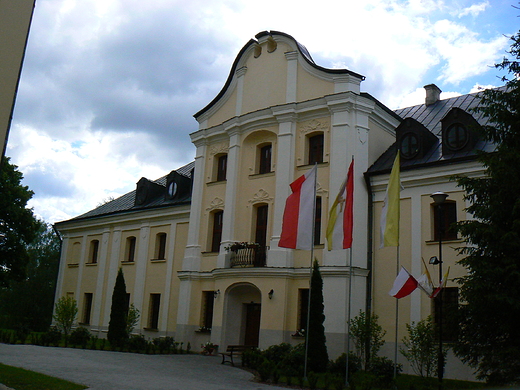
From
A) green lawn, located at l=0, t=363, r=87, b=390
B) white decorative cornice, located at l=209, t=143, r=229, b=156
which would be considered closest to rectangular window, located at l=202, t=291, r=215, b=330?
white decorative cornice, located at l=209, t=143, r=229, b=156

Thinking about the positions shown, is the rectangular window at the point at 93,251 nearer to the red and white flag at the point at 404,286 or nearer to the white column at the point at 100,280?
the white column at the point at 100,280

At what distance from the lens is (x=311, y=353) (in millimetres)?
16938

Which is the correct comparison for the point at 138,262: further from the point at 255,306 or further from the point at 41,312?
the point at 41,312

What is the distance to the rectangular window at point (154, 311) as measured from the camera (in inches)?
1108

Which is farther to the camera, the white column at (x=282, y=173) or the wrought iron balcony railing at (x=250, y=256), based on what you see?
the wrought iron balcony railing at (x=250, y=256)

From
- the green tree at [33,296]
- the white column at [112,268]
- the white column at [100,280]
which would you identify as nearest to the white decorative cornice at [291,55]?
the white column at [112,268]

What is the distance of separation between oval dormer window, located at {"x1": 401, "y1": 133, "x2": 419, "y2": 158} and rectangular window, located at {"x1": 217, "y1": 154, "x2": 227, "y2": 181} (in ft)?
27.3

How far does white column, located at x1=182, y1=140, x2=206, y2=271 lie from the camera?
83.0ft

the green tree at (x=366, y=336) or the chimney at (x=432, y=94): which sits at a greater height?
the chimney at (x=432, y=94)

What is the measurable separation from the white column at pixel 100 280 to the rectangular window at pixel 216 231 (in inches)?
372

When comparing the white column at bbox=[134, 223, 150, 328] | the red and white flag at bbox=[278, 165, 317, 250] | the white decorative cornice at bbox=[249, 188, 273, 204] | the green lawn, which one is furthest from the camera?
the white column at bbox=[134, 223, 150, 328]

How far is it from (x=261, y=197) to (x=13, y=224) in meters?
15.6

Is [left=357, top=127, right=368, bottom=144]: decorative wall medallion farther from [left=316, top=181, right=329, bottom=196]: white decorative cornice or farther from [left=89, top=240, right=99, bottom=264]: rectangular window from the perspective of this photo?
[left=89, top=240, right=99, bottom=264]: rectangular window

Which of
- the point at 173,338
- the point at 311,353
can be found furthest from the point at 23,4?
the point at 173,338
